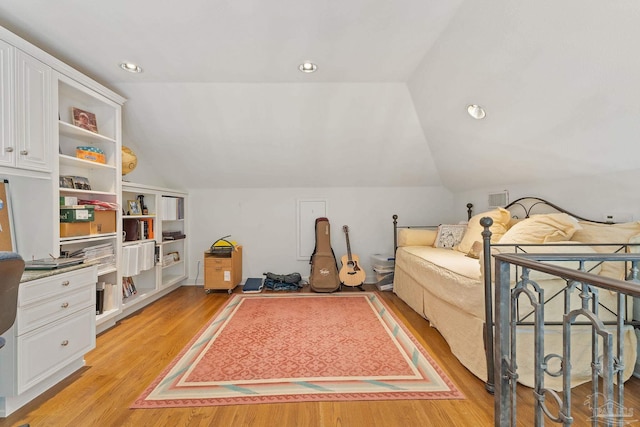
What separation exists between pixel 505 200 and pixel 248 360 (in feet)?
10.2

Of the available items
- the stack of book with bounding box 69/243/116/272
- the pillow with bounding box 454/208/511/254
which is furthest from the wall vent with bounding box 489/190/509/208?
the stack of book with bounding box 69/243/116/272

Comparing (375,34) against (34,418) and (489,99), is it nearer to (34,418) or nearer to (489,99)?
(489,99)

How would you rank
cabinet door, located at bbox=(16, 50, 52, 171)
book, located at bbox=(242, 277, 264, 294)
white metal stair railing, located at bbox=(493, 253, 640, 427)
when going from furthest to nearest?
book, located at bbox=(242, 277, 264, 294)
cabinet door, located at bbox=(16, 50, 52, 171)
white metal stair railing, located at bbox=(493, 253, 640, 427)

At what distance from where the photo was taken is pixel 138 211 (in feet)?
10.3

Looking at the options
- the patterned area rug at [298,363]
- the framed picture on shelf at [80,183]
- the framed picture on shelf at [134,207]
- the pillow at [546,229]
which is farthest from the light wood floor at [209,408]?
the framed picture on shelf at [134,207]

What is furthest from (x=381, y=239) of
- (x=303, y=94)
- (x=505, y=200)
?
(x=303, y=94)

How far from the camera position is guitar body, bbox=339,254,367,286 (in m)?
3.70

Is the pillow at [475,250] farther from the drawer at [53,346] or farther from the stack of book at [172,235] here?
the stack of book at [172,235]

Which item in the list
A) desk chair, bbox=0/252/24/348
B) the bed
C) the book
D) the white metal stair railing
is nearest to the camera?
the white metal stair railing

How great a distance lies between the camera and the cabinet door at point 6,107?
1.68 meters

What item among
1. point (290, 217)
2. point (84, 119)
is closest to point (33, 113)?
point (84, 119)

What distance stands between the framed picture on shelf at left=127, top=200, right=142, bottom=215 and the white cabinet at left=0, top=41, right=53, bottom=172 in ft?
3.66

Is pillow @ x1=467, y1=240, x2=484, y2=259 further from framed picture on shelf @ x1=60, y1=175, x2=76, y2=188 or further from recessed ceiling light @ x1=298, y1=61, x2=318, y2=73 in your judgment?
framed picture on shelf @ x1=60, y1=175, x2=76, y2=188

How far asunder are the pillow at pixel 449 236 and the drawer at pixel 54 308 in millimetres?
3475
